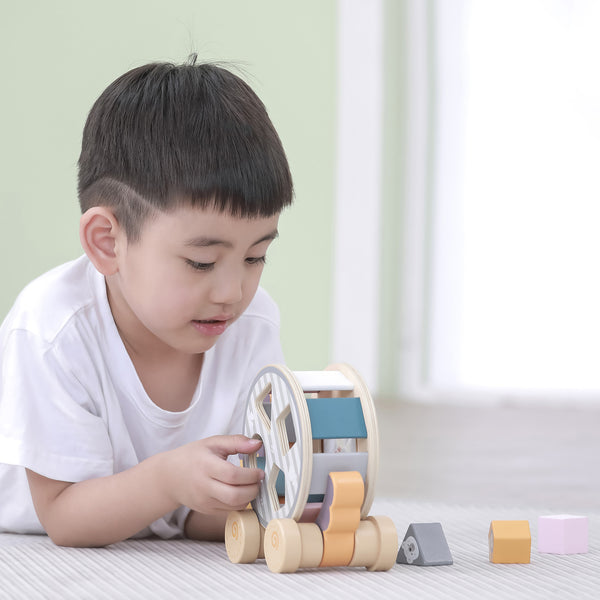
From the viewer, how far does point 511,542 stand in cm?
86

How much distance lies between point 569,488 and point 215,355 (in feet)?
2.05

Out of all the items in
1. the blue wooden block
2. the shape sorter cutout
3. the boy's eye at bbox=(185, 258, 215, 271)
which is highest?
the boy's eye at bbox=(185, 258, 215, 271)

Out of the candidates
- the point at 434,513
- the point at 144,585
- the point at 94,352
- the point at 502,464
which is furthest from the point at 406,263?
the point at 144,585

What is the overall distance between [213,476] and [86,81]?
1.85 meters

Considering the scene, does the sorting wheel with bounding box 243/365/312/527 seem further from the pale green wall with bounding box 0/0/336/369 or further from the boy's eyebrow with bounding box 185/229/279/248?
the pale green wall with bounding box 0/0/336/369

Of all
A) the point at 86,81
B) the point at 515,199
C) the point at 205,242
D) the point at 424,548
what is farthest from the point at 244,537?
the point at 515,199

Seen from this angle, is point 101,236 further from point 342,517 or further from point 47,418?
point 342,517

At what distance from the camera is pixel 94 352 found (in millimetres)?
959

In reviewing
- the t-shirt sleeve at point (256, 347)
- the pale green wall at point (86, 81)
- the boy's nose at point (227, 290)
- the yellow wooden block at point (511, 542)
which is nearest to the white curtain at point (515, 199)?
the pale green wall at point (86, 81)

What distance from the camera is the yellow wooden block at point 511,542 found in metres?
0.86

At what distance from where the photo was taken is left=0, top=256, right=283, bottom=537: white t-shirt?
906 millimetres

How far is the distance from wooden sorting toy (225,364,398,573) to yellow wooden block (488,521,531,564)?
11cm

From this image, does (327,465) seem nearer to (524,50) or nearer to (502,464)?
(502,464)

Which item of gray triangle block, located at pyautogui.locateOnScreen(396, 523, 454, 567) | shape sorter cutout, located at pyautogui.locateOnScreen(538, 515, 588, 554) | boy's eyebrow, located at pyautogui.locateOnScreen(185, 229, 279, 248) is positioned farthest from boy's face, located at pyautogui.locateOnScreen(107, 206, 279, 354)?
shape sorter cutout, located at pyautogui.locateOnScreen(538, 515, 588, 554)
